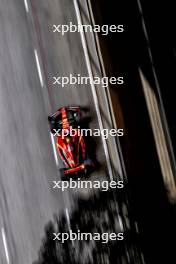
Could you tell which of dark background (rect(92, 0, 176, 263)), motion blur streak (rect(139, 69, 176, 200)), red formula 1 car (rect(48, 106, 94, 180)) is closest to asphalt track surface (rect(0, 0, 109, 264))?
red formula 1 car (rect(48, 106, 94, 180))

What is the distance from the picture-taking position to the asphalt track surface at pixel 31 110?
44.3ft

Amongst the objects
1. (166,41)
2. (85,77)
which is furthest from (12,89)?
(166,41)

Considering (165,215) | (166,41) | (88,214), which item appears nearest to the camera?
(166,41)

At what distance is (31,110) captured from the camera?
14117 millimetres

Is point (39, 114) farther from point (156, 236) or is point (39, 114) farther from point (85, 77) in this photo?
point (156, 236)

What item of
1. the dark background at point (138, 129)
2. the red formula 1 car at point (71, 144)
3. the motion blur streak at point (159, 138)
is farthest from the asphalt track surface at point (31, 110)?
the motion blur streak at point (159, 138)

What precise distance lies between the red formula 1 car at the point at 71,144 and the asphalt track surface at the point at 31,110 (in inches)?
16.9

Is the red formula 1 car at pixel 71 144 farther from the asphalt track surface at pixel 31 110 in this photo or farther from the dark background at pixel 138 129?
the dark background at pixel 138 129

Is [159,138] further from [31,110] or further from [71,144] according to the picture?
[31,110]

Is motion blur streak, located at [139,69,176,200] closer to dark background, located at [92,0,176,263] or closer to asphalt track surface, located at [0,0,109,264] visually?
dark background, located at [92,0,176,263]

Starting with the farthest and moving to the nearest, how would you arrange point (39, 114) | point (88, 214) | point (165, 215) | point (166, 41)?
point (39, 114), point (88, 214), point (165, 215), point (166, 41)

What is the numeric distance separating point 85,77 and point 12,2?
428 cm

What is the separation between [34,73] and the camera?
1408 centimetres

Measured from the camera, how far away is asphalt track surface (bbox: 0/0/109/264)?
44.3ft
